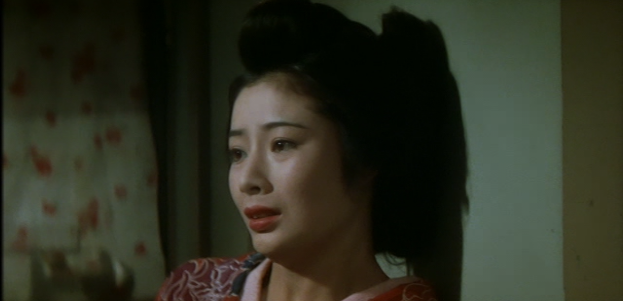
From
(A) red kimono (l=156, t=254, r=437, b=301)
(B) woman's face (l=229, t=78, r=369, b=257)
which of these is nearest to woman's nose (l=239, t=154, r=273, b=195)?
(B) woman's face (l=229, t=78, r=369, b=257)

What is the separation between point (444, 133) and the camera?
2.18 feet

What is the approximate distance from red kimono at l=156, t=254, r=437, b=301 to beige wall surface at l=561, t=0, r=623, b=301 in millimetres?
169

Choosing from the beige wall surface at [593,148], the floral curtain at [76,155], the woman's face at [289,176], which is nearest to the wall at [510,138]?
the beige wall surface at [593,148]

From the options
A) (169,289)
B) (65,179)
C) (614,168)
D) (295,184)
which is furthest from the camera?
(65,179)

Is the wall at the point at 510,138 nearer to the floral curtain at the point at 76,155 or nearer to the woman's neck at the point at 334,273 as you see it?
the woman's neck at the point at 334,273

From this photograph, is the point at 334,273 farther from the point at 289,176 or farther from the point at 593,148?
the point at 593,148

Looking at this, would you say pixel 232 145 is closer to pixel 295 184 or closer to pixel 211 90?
pixel 295 184

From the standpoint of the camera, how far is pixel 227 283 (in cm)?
72

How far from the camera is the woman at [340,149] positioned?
60 centimetres

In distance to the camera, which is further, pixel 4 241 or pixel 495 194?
pixel 4 241

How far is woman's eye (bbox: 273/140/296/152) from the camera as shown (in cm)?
60

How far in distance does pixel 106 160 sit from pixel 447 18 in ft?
1.66

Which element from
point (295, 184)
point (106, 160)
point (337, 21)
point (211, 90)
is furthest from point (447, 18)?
point (106, 160)

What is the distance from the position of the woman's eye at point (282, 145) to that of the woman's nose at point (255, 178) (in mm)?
17
